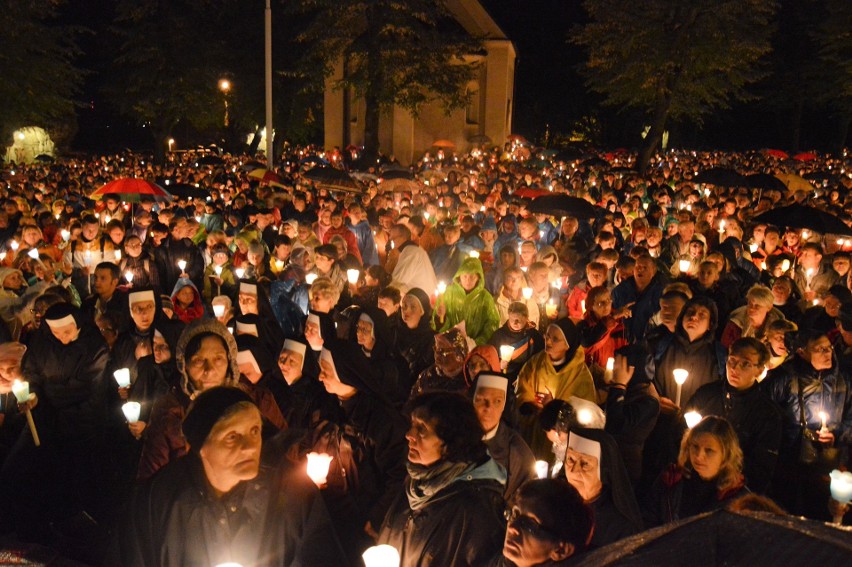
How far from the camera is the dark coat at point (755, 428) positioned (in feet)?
14.5

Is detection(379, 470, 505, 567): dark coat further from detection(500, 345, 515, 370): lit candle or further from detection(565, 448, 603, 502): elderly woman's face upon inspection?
detection(500, 345, 515, 370): lit candle

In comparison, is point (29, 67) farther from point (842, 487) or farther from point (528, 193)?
point (842, 487)

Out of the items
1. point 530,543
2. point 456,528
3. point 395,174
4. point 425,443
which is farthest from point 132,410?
point 395,174

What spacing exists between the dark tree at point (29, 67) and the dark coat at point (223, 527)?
26144 millimetres

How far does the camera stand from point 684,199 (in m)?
15.6

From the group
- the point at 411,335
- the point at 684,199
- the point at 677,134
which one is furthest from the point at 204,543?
the point at 677,134

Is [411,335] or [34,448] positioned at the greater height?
[411,335]

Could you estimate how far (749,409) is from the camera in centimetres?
455

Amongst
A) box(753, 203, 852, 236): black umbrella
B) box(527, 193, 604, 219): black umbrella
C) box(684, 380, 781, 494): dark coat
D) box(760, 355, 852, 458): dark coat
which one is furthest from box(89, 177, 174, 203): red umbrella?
box(760, 355, 852, 458): dark coat

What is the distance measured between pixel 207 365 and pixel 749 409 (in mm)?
3270

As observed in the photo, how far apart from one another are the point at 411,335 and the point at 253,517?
4.10 m

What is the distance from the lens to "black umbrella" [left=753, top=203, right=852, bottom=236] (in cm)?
871

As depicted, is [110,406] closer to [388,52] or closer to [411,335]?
[411,335]

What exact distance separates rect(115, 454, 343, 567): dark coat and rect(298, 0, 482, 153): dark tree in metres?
27.4
